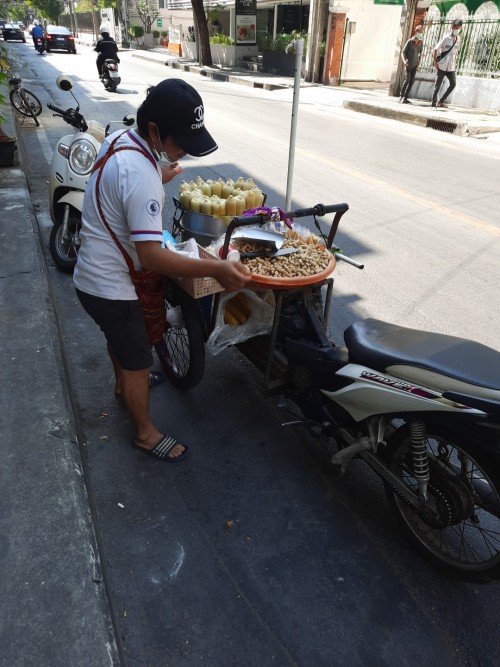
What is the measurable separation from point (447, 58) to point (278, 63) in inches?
506

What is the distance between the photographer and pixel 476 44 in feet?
46.4

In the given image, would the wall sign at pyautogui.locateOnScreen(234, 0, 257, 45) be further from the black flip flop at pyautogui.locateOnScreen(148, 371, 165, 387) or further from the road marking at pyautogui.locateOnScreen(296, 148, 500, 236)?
the black flip flop at pyautogui.locateOnScreen(148, 371, 165, 387)

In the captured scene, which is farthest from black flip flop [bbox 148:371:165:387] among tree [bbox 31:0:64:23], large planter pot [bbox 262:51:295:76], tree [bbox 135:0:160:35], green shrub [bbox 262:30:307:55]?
tree [bbox 31:0:64:23]

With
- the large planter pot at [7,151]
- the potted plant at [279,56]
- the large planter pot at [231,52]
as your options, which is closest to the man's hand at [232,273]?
the large planter pot at [7,151]

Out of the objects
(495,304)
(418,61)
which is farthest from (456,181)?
(418,61)

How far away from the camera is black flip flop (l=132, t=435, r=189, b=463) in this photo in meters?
2.63

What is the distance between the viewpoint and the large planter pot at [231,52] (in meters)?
28.1

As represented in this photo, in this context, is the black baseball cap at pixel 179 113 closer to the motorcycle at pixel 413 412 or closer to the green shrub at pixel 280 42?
the motorcycle at pixel 413 412

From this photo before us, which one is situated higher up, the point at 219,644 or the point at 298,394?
the point at 298,394

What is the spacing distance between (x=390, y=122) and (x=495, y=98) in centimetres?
325

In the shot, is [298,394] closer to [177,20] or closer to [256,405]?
[256,405]

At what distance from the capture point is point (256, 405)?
3.12 m

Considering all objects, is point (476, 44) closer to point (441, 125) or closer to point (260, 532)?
point (441, 125)

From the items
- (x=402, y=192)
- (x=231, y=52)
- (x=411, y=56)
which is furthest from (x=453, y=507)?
(x=231, y=52)
